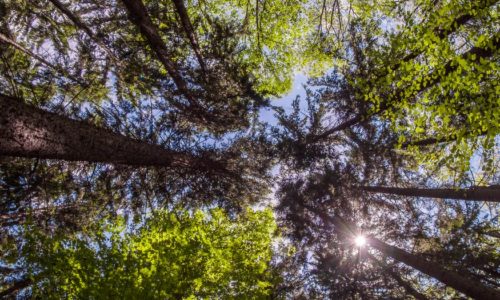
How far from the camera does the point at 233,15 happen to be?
13852 millimetres

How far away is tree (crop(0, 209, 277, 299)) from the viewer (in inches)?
324

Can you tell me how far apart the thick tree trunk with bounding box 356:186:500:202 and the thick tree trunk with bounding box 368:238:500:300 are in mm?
1572

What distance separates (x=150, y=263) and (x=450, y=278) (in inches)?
292

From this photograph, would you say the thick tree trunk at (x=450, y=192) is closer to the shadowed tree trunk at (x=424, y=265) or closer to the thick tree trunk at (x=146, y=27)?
the shadowed tree trunk at (x=424, y=265)

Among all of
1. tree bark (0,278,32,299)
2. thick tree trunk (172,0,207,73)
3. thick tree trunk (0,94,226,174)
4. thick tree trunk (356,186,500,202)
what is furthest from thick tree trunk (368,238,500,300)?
tree bark (0,278,32,299)

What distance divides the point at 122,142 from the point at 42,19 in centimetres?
276

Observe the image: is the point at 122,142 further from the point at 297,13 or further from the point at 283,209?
the point at 297,13

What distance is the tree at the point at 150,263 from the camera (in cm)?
823

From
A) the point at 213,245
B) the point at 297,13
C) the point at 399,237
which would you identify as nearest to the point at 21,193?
the point at 213,245

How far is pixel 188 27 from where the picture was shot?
24.4ft

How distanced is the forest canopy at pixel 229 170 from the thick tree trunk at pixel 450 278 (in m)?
0.03

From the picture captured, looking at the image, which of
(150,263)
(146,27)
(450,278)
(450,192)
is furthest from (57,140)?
(450,192)

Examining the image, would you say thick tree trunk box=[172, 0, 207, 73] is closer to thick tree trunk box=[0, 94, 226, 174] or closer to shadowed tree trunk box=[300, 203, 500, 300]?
thick tree trunk box=[0, 94, 226, 174]

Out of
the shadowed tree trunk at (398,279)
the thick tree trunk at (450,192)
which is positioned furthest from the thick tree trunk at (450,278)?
the thick tree trunk at (450,192)
